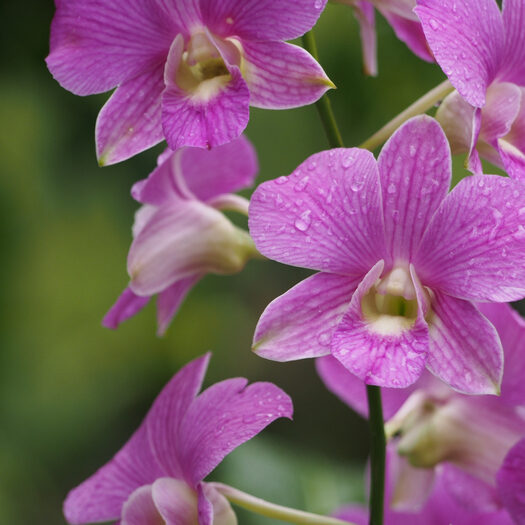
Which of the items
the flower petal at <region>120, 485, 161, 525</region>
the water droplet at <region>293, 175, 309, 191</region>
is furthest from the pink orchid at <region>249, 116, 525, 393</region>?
the flower petal at <region>120, 485, 161, 525</region>

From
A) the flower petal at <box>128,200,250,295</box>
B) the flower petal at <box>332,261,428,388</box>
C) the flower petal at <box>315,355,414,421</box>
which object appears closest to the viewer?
the flower petal at <box>332,261,428,388</box>

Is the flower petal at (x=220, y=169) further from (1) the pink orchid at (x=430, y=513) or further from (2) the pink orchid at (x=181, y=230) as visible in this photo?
(1) the pink orchid at (x=430, y=513)

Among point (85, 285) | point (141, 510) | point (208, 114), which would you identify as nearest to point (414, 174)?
point (208, 114)

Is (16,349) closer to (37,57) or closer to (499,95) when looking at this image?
(37,57)

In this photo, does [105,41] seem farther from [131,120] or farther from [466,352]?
[466,352]

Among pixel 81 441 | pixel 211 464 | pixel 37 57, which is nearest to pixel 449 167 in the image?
pixel 211 464

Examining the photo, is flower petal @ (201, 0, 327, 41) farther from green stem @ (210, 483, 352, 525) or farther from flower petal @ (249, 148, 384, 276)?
green stem @ (210, 483, 352, 525)
